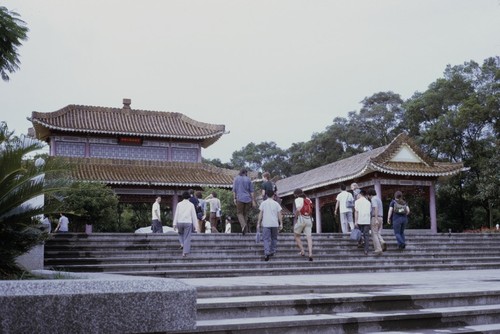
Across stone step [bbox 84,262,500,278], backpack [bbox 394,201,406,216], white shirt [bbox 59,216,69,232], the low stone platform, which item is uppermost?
backpack [bbox 394,201,406,216]

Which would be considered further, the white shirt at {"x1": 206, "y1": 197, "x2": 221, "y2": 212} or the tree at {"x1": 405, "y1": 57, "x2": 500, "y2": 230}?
the tree at {"x1": 405, "y1": 57, "x2": 500, "y2": 230}

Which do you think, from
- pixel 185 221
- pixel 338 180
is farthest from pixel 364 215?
pixel 338 180

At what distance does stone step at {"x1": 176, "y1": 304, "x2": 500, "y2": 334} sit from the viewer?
4.88m

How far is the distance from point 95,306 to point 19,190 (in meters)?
2.62

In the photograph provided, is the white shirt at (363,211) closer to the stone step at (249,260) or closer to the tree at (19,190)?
the stone step at (249,260)

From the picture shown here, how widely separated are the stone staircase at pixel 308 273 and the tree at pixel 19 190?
1.91 meters

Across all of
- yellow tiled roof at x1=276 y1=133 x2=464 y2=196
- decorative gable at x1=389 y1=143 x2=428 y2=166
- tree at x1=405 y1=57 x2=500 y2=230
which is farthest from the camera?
tree at x1=405 y1=57 x2=500 y2=230

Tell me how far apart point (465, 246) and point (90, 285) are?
14272 mm

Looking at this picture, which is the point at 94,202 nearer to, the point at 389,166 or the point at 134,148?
the point at 134,148

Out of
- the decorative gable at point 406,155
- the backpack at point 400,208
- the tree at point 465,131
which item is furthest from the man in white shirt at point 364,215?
the tree at point 465,131

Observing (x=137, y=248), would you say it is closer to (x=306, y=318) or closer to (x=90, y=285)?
(x=306, y=318)

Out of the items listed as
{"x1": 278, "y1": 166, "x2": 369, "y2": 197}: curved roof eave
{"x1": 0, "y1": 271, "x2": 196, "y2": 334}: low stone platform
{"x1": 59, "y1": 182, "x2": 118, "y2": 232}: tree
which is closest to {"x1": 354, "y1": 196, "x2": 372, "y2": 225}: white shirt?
{"x1": 0, "y1": 271, "x2": 196, "y2": 334}: low stone platform

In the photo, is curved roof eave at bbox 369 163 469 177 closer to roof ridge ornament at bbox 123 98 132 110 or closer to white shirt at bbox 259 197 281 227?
white shirt at bbox 259 197 281 227

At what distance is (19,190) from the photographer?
549 cm
